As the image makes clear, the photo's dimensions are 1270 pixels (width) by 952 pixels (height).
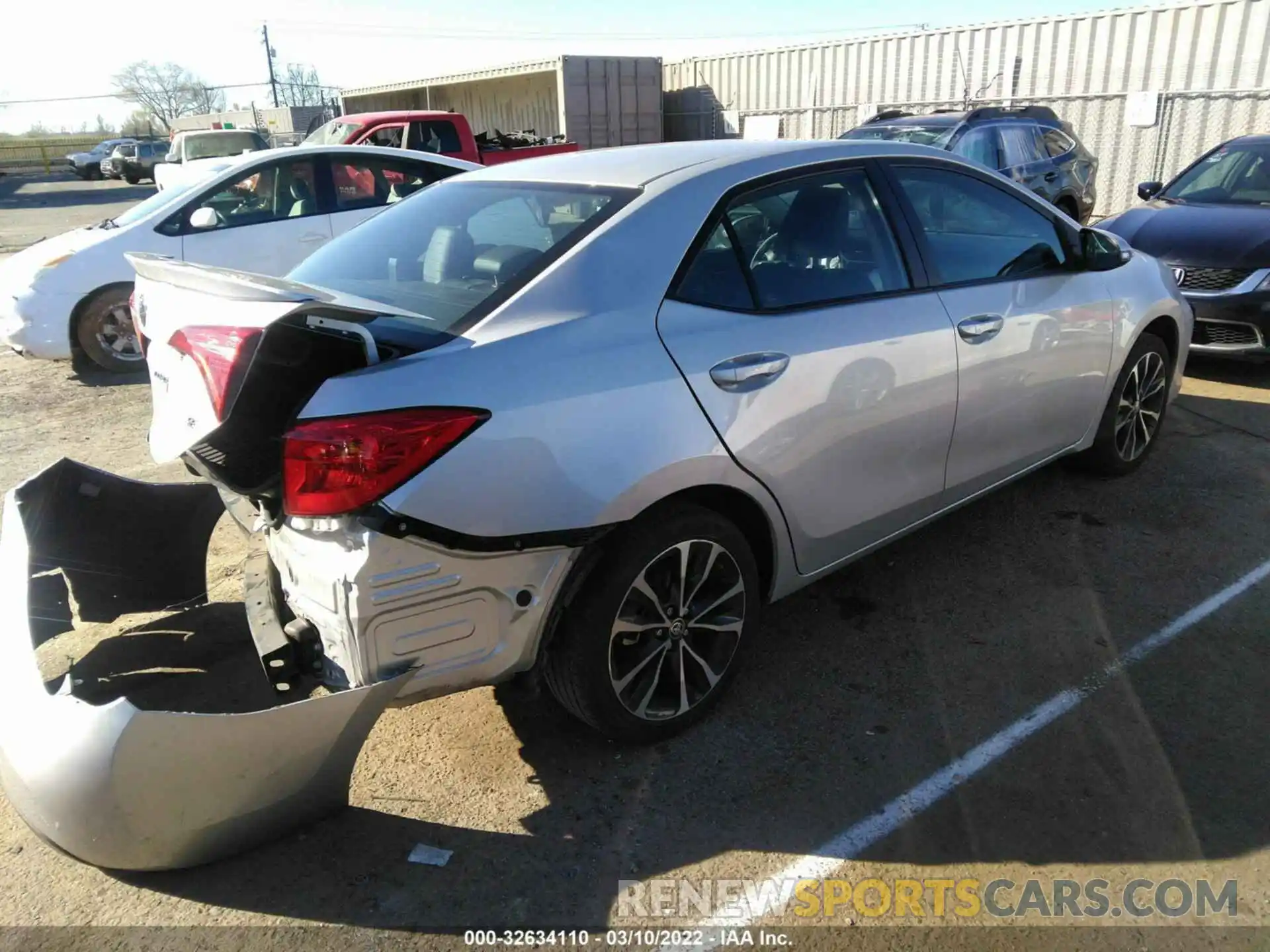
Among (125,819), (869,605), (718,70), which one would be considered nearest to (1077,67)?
(718,70)

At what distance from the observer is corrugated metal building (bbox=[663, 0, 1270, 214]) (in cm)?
1408

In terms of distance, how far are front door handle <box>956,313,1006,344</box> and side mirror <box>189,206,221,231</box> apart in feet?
20.1

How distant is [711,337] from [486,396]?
0.76 m

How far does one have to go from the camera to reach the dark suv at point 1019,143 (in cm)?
1083

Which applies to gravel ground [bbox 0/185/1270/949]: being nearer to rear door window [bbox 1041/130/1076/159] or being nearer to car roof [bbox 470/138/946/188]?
car roof [bbox 470/138/946/188]

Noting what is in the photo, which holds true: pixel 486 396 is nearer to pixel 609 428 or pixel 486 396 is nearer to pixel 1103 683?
pixel 609 428

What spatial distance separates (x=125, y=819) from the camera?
2.26 m

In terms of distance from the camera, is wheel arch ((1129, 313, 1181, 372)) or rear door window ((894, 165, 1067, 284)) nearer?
rear door window ((894, 165, 1067, 284))

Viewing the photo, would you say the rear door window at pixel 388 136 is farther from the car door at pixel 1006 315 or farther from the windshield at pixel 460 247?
the car door at pixel 1006 315

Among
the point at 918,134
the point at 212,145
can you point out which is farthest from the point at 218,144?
the point at 918,134

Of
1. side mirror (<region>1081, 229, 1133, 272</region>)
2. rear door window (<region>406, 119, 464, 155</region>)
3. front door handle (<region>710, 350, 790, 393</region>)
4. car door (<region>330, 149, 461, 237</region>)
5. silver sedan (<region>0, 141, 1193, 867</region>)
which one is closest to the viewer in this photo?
silver sedan (<region>0, 141, 1193, 867</region>)

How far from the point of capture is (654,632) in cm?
287

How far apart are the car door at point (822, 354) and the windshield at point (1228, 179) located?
574 centimetres

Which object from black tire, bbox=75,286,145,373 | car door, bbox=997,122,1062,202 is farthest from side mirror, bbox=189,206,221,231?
car door, bbox=997,122,1062,202
